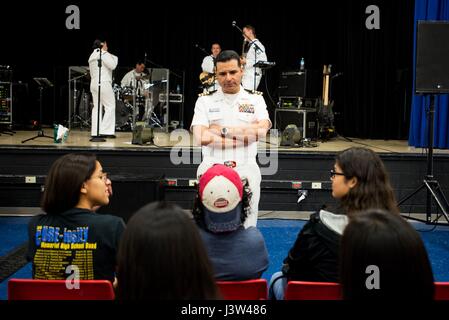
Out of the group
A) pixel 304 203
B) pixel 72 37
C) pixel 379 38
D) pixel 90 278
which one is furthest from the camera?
pixel 72 37

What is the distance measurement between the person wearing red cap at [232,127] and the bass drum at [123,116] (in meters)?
7.76

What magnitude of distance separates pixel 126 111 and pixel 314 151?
550cm

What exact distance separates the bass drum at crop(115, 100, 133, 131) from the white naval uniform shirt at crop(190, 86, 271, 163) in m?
7.76

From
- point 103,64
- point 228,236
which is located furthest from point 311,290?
point 103,64

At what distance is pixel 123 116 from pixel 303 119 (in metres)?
4.06

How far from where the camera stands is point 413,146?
9008mm

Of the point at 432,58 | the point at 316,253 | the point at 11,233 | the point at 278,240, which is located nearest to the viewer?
the point at 316,253

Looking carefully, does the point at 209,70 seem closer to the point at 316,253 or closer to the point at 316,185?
the point at 316,185

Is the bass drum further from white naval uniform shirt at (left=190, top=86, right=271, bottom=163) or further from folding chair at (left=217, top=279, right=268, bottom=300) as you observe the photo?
folding chair at (left=217, top=279, right=268, bottom=300)

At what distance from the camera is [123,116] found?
12.0 meters

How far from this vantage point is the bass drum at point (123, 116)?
39.4 feet
